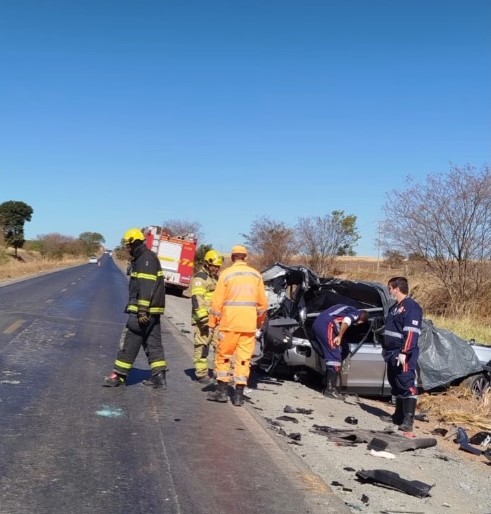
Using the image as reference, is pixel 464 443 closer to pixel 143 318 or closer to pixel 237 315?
pixel 237 315

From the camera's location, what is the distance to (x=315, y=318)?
936 cm

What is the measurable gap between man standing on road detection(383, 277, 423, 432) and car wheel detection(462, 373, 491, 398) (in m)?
2.19

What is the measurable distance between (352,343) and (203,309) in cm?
225

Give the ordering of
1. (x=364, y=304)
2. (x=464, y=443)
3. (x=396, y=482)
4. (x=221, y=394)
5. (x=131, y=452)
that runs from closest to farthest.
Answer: (x=396, y=482) < (x=131, y=452) < (x=464, y=443) < (x=221, y=394) < (x=364, y=304)

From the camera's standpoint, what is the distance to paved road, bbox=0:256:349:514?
411cm

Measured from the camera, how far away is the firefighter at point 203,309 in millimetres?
8445

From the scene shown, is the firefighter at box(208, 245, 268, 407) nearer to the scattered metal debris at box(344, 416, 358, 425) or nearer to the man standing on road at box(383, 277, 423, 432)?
the scattered metal debris at box(344, 416, 358, 425)

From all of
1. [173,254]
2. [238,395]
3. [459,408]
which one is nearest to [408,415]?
[459,408]

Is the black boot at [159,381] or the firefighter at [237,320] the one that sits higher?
the firefighter at [237,320]

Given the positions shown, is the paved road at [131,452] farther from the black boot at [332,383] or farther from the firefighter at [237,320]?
the black boot at [332,383]

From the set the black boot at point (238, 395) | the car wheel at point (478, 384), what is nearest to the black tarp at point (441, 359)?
the car wheel at point (478, 384)

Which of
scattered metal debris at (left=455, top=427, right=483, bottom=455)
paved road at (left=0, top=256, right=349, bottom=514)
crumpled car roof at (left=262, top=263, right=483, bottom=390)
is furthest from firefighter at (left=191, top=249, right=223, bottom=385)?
scattered metal debris at (left=455, top=427, right=483, bottom=455)

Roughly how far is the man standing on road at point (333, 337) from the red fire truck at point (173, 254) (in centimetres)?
2189

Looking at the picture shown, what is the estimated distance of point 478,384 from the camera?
894 centimetres
